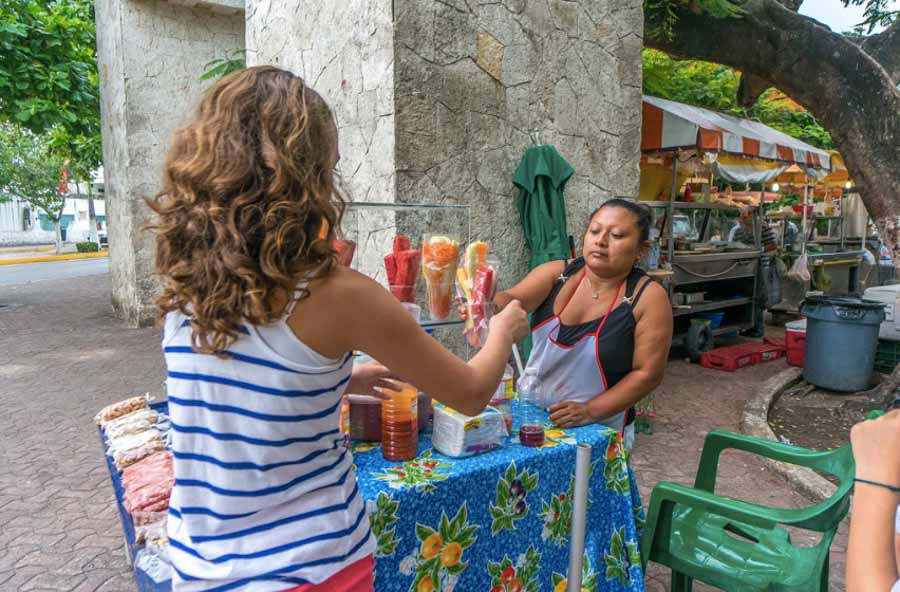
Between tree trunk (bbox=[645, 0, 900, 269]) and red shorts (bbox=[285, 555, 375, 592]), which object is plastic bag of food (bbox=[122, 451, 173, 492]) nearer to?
red shorts (bbox=[285, 555, 375, 592])

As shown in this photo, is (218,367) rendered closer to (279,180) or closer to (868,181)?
(279,180)

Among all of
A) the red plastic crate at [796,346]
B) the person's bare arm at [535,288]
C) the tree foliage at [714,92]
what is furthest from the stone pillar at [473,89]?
the red plastic crate at [796,346]

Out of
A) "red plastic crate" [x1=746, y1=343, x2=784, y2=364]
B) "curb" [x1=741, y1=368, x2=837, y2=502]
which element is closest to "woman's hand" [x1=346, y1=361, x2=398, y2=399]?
→ "curb" [x1=741, y1=368, x2=837, y2=502]

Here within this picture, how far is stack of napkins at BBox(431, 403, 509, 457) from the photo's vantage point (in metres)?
1.95

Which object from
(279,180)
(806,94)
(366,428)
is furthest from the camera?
(806,94)

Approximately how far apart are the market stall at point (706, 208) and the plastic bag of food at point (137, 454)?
5919 mm

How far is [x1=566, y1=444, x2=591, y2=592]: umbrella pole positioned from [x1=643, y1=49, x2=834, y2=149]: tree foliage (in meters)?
7.23

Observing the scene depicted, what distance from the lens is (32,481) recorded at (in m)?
4.36

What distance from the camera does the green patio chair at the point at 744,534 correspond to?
2141 mm

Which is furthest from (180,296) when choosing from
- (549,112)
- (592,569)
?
(549,112)

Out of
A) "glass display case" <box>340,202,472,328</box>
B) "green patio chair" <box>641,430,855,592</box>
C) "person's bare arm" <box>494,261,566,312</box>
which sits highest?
"glass display case" <box>340,202,472,328</box>

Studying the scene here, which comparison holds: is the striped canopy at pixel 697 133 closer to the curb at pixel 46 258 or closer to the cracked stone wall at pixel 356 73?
the cracked stone wall at pixel 356 73

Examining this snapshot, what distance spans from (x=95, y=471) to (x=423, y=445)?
3683mm

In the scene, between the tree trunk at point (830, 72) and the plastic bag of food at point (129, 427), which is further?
the tree trunk at point (830, 72)
